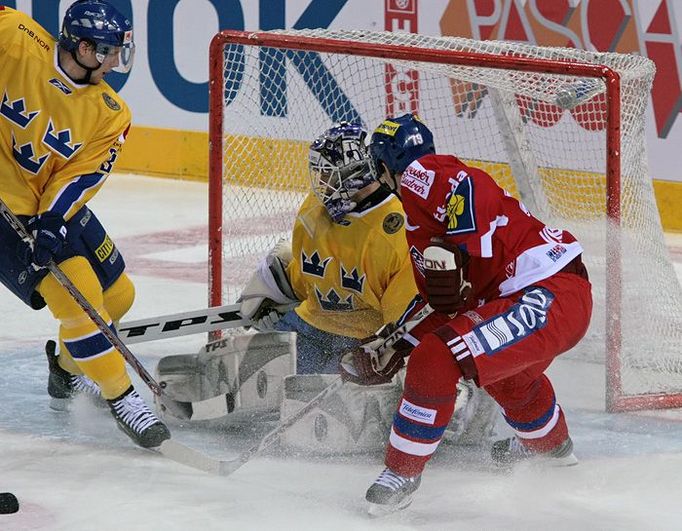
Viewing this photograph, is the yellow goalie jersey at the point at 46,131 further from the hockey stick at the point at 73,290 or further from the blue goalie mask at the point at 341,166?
the blue goalie mask at the point at 341,166

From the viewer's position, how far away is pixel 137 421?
12.0 ft

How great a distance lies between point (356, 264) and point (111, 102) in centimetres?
79

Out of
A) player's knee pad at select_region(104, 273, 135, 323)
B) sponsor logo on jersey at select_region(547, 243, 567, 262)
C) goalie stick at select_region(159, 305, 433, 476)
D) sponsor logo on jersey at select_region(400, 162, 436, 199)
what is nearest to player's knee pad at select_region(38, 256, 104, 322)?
player's knee pad at select_region(104, 273, 135, 323)

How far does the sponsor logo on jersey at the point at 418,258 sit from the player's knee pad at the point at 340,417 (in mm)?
497

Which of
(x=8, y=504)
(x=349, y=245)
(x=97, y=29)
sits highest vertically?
(x=97, y=29)

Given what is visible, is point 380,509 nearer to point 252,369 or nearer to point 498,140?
point 252,369

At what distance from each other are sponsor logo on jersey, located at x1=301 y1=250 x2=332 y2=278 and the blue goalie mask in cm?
13

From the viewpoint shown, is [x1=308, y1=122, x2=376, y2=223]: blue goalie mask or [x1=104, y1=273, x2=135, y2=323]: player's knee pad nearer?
[x1=308, y1=122, x2=376, y2=223]: blue goalie mask

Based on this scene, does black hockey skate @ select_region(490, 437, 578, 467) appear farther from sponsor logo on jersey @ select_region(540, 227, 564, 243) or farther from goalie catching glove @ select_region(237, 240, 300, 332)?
goalie catching glove @ select_region(237, 240, 300, 332)

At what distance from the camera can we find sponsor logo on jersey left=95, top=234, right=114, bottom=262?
3.91 meters

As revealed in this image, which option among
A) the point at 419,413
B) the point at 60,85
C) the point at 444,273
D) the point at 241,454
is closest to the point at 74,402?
the point at 241,454

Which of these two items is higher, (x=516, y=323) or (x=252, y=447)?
(x=516, y=323)

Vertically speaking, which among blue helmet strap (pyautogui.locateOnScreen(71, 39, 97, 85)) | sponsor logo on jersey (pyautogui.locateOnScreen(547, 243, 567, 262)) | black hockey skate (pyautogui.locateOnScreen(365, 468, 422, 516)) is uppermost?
blue helmet strap (pyautogui.locateOnScreen(71, 39, 97, 85))

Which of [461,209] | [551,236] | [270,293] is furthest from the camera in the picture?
[270,293]
